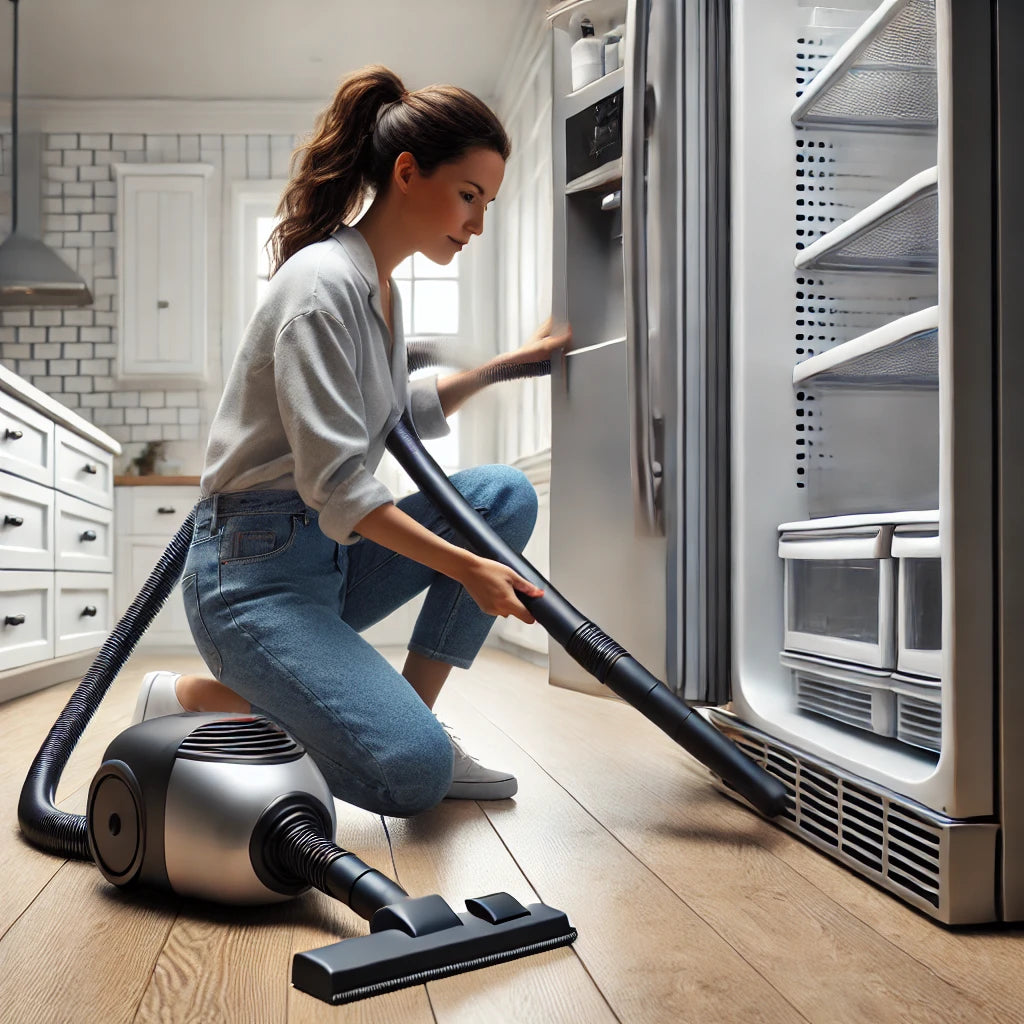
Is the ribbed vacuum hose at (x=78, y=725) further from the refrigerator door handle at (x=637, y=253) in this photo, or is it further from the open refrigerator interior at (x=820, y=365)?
the open refrigerator interior at (x=820, y=365)

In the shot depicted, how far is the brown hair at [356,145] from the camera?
1.53 meters

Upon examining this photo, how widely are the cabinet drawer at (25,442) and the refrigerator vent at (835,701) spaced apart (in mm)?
2134

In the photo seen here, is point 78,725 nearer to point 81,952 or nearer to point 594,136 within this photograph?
→ point 81,952

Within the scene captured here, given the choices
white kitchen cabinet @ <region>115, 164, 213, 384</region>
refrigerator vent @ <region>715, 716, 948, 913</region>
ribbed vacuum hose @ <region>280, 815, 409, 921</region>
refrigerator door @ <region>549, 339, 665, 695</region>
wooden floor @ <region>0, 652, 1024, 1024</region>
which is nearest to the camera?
wooden floor @ <region>0, 652, 1024, 1024</region>

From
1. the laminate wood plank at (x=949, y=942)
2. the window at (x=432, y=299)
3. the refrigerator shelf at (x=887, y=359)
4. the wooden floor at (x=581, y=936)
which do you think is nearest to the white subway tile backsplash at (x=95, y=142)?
the window at (x=432, y=299)

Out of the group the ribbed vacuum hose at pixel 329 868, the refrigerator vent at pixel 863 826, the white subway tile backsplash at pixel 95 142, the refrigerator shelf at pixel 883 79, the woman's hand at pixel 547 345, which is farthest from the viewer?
the white subway tile backsplash at pixel 95 142

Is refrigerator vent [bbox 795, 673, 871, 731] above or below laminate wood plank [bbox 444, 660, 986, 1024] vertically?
above

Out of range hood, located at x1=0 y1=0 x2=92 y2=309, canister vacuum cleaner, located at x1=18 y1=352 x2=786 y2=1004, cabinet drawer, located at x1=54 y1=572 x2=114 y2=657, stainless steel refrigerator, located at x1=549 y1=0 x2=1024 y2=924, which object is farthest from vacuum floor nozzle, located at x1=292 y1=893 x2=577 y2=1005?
range hood, located at x1=0 y1=0 x2=92 y2=309

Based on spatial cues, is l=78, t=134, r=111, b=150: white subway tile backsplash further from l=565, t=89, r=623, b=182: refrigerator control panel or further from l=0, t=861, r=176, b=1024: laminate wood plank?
l=0, t=861, r=176, b=1024: laminate wood plank

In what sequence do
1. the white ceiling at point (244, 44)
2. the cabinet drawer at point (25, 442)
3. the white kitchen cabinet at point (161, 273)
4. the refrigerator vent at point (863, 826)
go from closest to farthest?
1. the refrigerator vent at point (863, 826)
2. the cabinet drawer at point (25, 442)
3. the white ceiling at point (244, 44)
4. the white kitchen cabinet at point (161, 273)

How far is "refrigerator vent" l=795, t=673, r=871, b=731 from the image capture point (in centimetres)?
145

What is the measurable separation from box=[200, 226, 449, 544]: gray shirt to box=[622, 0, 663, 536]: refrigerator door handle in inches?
14.3

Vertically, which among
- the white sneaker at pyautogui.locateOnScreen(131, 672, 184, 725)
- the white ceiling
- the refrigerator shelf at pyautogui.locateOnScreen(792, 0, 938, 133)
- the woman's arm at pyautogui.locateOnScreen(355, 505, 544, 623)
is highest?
the white ceiling

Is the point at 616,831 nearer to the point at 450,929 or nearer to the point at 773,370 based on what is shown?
the point at 450,929
